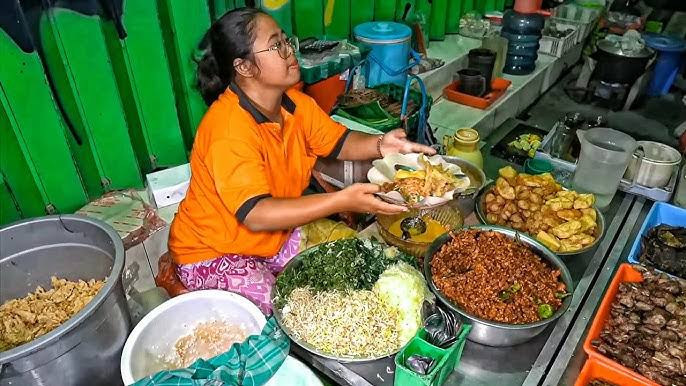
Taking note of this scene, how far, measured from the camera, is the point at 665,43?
596 centimetres

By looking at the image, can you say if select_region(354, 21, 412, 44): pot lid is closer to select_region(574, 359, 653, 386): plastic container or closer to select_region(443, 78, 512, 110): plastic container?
select_region(443, 78, 512, 110): plastic container

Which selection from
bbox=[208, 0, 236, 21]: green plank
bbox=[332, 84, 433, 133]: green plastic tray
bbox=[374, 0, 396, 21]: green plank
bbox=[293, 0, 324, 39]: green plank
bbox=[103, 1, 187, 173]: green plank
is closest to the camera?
bbox=[103, 1, 187, 173]: green plank

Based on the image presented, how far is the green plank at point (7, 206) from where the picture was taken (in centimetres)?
263

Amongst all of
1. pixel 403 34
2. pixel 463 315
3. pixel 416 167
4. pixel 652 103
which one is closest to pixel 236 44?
pixel 416 167

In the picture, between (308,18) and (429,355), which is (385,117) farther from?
(429,355)

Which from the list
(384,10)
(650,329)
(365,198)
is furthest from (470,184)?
(384,10)

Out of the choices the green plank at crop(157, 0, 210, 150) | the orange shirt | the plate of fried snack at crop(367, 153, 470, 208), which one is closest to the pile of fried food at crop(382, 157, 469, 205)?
the plate of fried snack at crop(367, 153, 470, 208)

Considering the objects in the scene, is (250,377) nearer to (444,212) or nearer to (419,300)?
(419,300)

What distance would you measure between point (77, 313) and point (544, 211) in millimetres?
2283

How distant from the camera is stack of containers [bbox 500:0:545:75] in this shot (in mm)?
5469

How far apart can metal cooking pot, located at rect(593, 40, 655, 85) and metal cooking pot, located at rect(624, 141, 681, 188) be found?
268 centimetres

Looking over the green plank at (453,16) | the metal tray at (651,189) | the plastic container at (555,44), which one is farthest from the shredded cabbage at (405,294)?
the plastic container at (555,44)

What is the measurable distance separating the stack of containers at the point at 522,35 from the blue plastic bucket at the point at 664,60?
157cm

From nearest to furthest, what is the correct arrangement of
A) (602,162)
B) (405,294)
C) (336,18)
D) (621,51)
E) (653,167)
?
(405,294) < (602,162) < (653,167) < (336,18) < (621,51)
